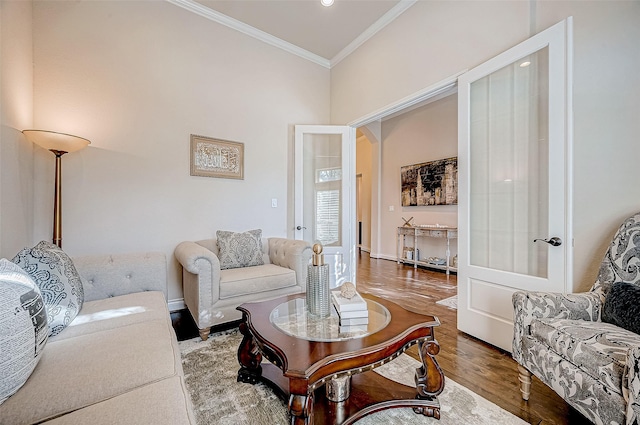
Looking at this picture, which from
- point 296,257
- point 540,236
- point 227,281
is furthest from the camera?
point 296,257

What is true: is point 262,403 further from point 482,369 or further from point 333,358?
point 482,369

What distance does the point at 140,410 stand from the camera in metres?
0.76

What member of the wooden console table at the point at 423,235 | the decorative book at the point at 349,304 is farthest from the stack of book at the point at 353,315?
the wooden console table at the point at 423,235

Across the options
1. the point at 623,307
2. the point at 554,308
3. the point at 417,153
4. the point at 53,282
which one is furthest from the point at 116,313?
the point at 417,153

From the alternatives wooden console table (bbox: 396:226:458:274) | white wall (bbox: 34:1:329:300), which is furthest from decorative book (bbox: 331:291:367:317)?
wooden console table (bbox: 396:226:458:274)

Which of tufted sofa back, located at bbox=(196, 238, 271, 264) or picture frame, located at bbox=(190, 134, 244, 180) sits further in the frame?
picture frame, located at bbox=(190, 134, 244, 180)

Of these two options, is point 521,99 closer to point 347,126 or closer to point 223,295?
point 347,126

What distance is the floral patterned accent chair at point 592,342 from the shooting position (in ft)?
3.20

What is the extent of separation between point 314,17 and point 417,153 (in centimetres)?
340

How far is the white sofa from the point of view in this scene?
84.9 inches

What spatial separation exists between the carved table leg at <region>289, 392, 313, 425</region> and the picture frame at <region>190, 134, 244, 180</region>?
104 inches

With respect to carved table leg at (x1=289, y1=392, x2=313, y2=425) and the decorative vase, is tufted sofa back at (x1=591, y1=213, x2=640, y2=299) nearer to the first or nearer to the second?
the decorative vase

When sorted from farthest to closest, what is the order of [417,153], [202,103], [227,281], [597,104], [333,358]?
1. [417,153]
2. [202,103]
3. [227,281]
4. [597,104]
5. [333,358]

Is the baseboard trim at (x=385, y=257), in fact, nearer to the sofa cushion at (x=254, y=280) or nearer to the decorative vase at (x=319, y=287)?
the sofa cushion at (x=254, y=280)
